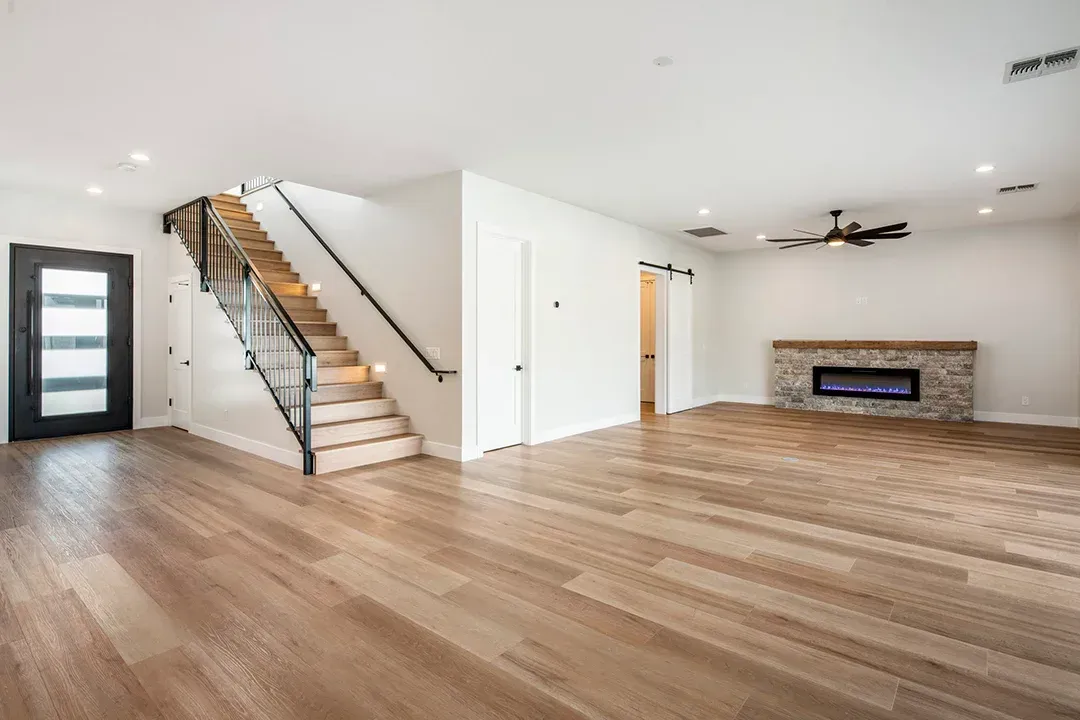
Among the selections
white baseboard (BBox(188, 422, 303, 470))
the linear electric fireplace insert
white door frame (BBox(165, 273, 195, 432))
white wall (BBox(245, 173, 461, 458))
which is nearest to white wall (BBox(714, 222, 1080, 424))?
the linear electric fireplace insert

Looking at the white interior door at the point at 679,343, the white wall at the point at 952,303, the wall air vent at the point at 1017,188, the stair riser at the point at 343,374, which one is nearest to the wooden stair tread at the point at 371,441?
the stair riser at the point at 343,374

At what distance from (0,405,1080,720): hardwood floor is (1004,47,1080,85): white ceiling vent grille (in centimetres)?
284

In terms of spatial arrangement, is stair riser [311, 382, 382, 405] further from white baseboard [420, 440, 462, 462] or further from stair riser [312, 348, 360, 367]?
white baseboard [420, 440, 462, 462]

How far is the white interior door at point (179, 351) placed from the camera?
7.36 meters

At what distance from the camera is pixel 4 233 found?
6.46 metres

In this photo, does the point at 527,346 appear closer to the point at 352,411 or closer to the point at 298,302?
the point at 352,411

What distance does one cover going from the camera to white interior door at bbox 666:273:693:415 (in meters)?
8.95

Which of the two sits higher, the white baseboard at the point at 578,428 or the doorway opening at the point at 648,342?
the doorway opening at the point at 648,342

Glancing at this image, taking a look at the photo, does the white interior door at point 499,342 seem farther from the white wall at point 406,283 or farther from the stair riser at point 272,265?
the stair riser at point 272,265

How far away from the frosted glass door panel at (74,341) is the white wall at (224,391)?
96cm

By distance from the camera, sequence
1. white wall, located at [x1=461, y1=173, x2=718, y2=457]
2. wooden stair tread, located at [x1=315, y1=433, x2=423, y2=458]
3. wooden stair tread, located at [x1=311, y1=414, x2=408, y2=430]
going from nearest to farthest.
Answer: wooden stair tread, located at [x1=315, y1=433, x2=423, y2=458] < wooden stair tread, located at [x1=311, y1=414, x2=408, y2=430] < white wall, located at [x1=461, y1=173, x2=718, y2=457]

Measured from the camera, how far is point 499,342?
235 inches

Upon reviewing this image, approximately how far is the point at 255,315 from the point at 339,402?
1409 millimetres

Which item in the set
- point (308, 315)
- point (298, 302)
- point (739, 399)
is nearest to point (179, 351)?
point (298, 302)
